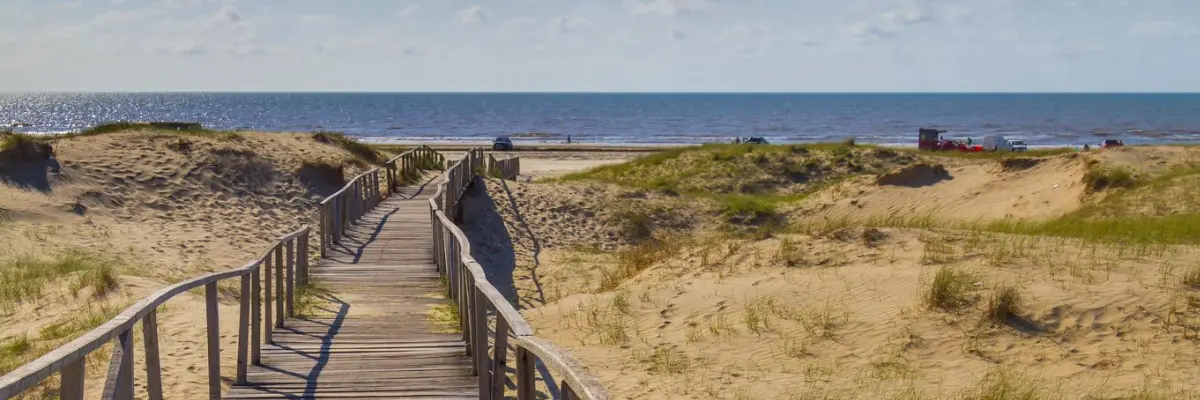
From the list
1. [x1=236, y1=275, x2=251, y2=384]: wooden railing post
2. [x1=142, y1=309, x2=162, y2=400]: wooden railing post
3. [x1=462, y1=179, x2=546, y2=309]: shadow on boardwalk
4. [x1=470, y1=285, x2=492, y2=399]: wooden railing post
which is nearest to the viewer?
[x1=142, y1=309, x2=162, y2=400]: wooden railing post

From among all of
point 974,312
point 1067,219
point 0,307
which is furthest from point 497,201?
point 974,312

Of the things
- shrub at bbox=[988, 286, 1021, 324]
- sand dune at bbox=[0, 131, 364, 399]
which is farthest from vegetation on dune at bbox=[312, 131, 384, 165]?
shrub at bbox=[988, 286, 1021, 324]

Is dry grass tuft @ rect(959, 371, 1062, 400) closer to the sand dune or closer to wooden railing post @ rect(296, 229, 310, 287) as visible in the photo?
the sand dune

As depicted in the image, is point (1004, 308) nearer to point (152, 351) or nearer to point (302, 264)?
point (152, 351)

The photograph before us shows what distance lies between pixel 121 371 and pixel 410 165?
981 inches

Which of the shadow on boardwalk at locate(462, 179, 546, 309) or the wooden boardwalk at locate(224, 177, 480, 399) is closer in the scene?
the wooden boardwalk at locate(224, 177, 480, 399)

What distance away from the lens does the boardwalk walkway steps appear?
494cm

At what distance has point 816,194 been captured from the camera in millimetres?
29750

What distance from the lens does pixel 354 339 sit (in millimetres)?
9273

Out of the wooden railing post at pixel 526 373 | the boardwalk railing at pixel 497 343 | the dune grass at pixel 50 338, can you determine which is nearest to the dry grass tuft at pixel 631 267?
the boardwalk railing at pixel 497 343

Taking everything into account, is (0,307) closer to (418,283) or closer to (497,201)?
(418,283)

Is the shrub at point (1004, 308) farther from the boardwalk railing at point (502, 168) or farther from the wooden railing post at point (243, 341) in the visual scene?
the boardwalk railing at point (502, 168)

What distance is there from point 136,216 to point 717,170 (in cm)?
1822

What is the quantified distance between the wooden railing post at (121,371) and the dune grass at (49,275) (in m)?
7.83
